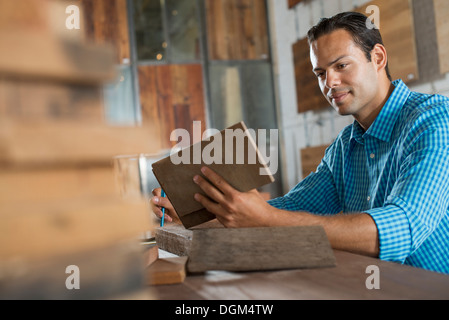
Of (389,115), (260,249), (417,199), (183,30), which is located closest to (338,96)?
(389,115)

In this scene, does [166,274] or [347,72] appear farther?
[347,72]

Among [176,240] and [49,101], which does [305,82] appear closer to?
[176,240]

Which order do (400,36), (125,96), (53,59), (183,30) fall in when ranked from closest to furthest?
(53,59), (400,36), (125,96), (183,30)

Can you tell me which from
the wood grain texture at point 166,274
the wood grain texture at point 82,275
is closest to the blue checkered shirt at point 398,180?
the wood grain texture at point 166,274

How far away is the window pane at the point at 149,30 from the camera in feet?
16.2

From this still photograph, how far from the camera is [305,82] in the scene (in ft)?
15.5

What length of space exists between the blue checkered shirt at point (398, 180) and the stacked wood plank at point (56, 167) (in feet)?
2.58

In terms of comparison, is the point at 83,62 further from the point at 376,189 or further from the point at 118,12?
the point at 118,12

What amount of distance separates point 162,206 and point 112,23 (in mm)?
3863

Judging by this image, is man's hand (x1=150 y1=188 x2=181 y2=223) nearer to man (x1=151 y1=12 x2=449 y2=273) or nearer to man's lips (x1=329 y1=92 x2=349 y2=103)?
man (x1=151 y1=12 x2=449 y2=273)

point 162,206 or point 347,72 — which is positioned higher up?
point 347,72

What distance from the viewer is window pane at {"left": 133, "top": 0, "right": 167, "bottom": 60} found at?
194 inches

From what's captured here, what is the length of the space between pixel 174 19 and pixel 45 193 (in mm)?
4969

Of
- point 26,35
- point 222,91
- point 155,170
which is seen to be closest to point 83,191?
point 26,35
